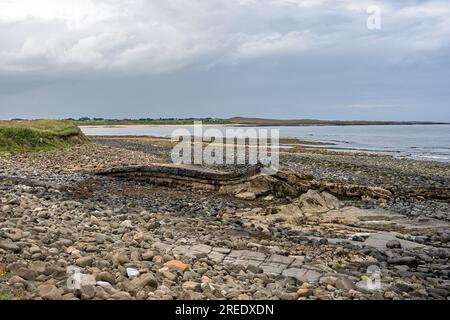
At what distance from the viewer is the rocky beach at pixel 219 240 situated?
709 centimetres

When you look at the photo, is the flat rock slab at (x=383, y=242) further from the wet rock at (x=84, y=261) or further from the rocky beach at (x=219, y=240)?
the wet rock at (x=84, y=261)

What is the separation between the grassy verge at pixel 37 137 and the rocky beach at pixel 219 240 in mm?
12528

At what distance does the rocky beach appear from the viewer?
7.09m

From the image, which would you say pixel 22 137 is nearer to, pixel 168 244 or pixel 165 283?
pixel 168 244

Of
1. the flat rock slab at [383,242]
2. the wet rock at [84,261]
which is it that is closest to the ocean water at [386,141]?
the flat rock slab at [383,242]

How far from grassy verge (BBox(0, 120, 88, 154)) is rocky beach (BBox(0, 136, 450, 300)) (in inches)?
493

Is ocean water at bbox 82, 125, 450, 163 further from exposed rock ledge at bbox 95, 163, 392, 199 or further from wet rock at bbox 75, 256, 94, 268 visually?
wet rock at bbox 75, 256, 94, 268

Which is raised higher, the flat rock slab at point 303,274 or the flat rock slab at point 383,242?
the flat rock slab at point 303,274

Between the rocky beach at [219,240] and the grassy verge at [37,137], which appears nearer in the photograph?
the rocky beach at [219,240]

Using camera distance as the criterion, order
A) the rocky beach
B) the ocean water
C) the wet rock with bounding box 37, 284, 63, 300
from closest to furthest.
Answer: the wet rock with bounding box 37, 284, 63, 300 < the rocky beach < the ocean water

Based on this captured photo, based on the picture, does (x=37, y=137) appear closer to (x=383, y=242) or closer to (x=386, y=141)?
(x=383, y=242)

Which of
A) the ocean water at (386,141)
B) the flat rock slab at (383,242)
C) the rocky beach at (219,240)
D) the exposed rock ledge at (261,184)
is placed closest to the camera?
the rocky beach at (219,240)

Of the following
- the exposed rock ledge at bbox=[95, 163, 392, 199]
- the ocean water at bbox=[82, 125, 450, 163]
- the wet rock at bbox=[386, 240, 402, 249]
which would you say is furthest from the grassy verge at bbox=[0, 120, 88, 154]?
the ocean water at bbox=[82, 125, 450, 163]
